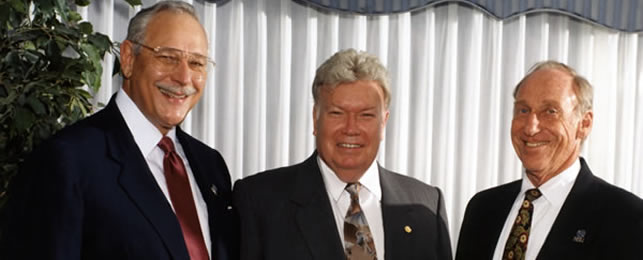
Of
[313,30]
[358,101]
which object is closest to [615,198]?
[358,101]

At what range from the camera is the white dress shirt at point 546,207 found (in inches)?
78.1

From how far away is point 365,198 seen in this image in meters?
2.07

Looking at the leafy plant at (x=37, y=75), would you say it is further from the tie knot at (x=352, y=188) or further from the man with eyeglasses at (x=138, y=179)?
the tie knot at (x=352, y=188)

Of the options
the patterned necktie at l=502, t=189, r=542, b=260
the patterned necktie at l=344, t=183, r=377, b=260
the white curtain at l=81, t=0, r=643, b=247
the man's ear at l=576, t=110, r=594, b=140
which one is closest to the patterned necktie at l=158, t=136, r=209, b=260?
the patterned necktie at l=344, t=183, r=377, b=260

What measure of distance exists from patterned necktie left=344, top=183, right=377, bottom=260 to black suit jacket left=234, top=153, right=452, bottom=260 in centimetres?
3

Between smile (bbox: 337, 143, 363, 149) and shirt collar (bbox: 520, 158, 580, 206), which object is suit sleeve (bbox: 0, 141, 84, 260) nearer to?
smile (bbox: 337, 143, 363, 149)

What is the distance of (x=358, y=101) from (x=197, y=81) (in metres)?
0.47

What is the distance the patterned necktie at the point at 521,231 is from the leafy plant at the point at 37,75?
1458mm

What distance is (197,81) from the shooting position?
1871 millimetres

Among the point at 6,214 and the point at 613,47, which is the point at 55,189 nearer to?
the point at 6,214

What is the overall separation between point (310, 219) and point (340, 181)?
170 millimetres

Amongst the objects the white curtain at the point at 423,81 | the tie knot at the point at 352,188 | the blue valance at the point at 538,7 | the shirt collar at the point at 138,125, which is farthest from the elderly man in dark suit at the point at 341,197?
the blue valance at the point at 538,7

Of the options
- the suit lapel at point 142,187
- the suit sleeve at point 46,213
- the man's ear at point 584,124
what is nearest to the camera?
the suit sleeve at point 46,213

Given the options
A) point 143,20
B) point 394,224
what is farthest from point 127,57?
point 394,224
